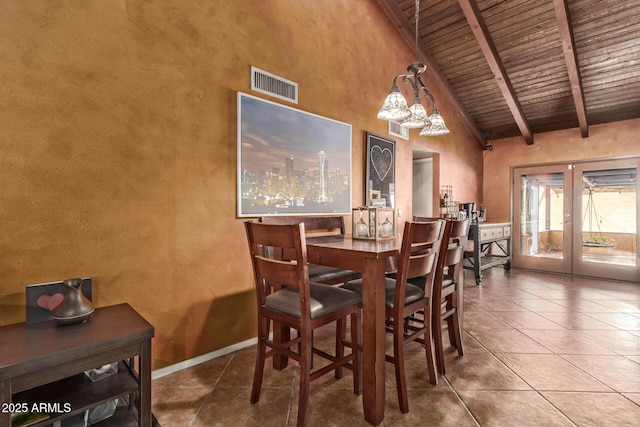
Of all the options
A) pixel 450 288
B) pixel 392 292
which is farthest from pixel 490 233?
pixel 392 292

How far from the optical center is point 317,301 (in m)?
1.60

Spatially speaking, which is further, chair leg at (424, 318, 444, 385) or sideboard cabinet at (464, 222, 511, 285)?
sideboard cabinet at (464, 222, 511, 285)

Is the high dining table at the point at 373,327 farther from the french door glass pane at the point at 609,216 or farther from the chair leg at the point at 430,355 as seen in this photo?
the french door glass pane at the point at 609,216

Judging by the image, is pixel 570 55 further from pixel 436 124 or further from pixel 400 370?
A: pixel 400 370

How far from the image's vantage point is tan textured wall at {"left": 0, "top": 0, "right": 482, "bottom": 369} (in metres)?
1.58

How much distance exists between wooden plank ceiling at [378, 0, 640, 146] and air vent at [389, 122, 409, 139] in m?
1.10

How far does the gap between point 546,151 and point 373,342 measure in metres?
5.75

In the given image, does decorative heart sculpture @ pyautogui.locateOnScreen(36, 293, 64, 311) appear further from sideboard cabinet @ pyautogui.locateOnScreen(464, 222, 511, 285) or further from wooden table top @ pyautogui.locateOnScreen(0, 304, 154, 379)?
sideboard cabinet @ pyautogui.locateOnScreen(464, 222, 511, 285)

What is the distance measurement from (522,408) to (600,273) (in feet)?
15.8

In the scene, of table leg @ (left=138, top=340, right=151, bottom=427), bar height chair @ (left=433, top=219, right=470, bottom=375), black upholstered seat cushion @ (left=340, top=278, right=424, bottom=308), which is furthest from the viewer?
bar height chair @ (left=433, top=219, right=470, bottom=375)

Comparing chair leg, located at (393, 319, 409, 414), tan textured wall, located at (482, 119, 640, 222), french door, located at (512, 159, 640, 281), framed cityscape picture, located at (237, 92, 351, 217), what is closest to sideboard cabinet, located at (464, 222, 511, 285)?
french door, located at (512, 159, 640, 281)

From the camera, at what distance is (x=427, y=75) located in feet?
15.5


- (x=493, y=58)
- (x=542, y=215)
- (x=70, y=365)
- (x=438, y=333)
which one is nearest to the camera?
(x=70, y=365)

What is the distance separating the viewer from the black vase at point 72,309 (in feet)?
4.67
